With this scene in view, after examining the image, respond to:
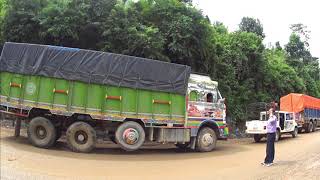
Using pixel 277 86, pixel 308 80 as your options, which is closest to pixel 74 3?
pixel 277 86

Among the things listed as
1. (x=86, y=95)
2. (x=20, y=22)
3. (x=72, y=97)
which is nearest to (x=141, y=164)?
(x=86, y=95)

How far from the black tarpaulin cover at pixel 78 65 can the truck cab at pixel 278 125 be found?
29.9ft

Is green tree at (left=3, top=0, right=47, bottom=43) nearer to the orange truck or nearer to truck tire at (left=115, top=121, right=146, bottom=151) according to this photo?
truck tire at (left=115, top=121, right=146, bottom=151)

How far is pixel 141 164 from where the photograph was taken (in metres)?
12.4

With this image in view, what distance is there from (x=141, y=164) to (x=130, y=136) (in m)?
2.22

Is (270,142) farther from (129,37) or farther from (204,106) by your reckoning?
(129,37)

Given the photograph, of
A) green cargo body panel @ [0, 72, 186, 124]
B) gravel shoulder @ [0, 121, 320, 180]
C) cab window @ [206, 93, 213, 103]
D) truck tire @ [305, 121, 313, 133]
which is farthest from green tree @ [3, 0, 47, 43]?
truck tire @ [305, 121, 313, 133]

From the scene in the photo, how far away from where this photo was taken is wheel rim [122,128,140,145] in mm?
14500

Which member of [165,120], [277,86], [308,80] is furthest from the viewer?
[308,80]

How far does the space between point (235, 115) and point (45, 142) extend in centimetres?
1701

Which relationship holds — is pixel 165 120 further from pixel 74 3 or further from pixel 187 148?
pixel 74 3

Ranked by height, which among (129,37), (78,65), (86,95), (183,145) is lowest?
(183,145)

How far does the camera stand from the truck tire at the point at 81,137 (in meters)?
14.0

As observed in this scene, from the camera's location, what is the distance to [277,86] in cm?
3678
